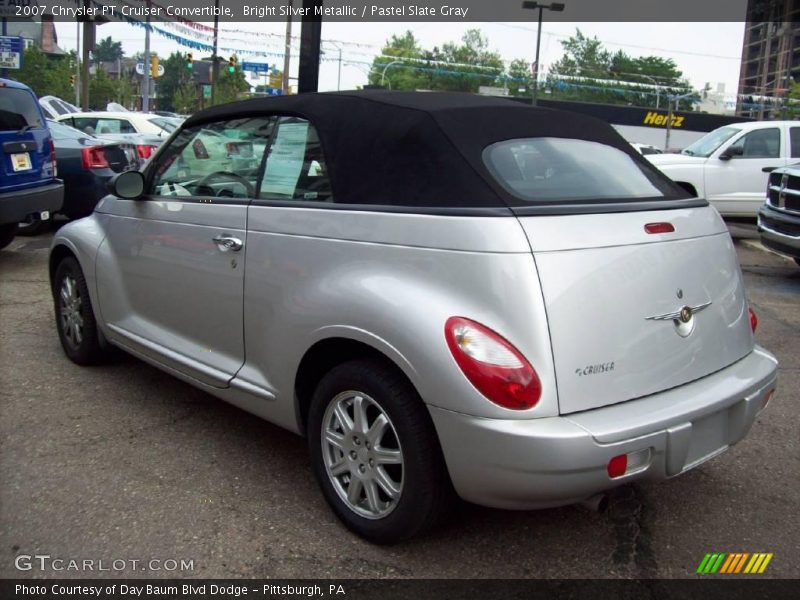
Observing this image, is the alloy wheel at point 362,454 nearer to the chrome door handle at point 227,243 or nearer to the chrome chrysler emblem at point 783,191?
the chrome door handle at point 227,243

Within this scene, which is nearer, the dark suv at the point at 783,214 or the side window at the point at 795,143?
the dark suv at the point at 783,214

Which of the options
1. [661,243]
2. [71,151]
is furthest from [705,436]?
[71,151]

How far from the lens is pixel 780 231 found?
26.7 feet

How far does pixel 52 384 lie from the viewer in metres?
4.35

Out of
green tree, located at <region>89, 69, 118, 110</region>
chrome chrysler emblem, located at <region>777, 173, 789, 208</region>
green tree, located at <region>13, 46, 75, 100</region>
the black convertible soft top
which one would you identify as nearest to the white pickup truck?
chrome chrysler emblem, located at <region>777, 173, 789, 208</region>

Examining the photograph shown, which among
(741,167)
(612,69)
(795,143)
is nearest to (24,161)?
(741,167)

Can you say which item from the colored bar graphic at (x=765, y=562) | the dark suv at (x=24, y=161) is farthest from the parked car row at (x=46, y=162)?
the colored bar graphic at (x=765, y=562)

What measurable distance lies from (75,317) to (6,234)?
4.36 m

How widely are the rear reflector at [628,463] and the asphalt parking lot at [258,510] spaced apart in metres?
0.47

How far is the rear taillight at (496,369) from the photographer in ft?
7.59

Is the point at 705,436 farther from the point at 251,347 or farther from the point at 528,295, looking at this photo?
the point at 251,347

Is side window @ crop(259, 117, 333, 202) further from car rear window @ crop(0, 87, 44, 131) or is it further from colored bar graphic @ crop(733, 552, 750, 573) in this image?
car rear window @ crop(0, 87, 44, 131)

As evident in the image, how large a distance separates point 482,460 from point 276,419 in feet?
3.65

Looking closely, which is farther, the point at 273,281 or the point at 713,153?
the point at 713,153
